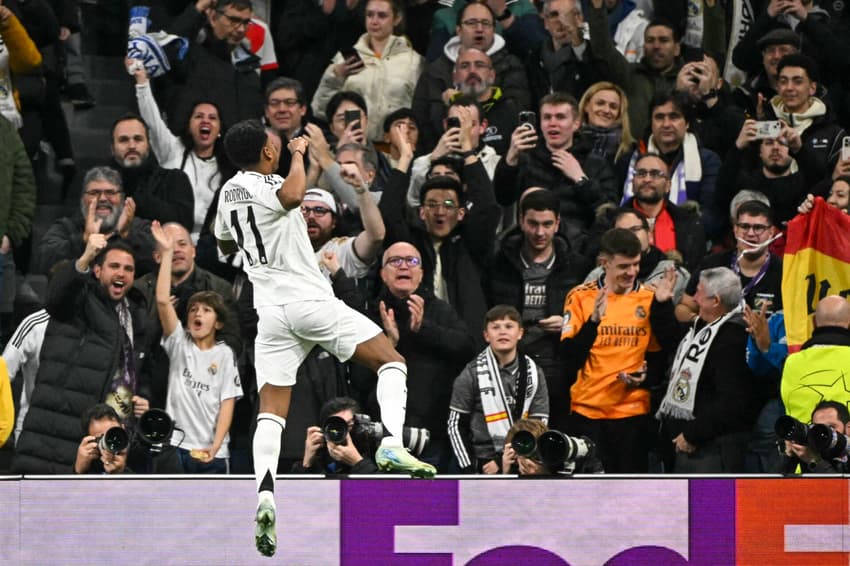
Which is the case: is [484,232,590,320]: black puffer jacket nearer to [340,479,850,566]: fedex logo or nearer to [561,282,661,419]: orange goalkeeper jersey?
[561,282,661,419]: orange goalkeeper jersey

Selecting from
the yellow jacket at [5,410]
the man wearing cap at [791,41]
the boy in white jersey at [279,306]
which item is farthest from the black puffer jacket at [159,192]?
the man wearing cap at [791,41]

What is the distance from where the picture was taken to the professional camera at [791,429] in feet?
32.8

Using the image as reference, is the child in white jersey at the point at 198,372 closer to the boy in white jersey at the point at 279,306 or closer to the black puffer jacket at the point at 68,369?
the black puffer jacket at the point at 68,369

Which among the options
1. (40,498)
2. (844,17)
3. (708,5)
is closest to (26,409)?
(40,498)

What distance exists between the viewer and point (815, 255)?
476 inches

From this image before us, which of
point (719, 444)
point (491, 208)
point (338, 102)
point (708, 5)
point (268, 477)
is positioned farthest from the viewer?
point (708, 5)

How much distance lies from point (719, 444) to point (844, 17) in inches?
227

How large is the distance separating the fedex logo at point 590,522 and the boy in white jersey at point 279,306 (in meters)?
0.69

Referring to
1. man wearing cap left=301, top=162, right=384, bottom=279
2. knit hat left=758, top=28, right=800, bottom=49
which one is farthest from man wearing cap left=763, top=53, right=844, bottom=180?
man wearing cap left=301, top=162, right=384, bottom=279

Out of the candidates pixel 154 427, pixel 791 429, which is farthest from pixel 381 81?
pixel 791 429

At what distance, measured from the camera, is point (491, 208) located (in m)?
12.7

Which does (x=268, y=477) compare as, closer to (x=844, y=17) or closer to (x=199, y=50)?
(x=199, y=50)

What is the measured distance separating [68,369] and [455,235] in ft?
9.33

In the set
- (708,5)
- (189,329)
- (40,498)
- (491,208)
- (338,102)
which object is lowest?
(40,498)
